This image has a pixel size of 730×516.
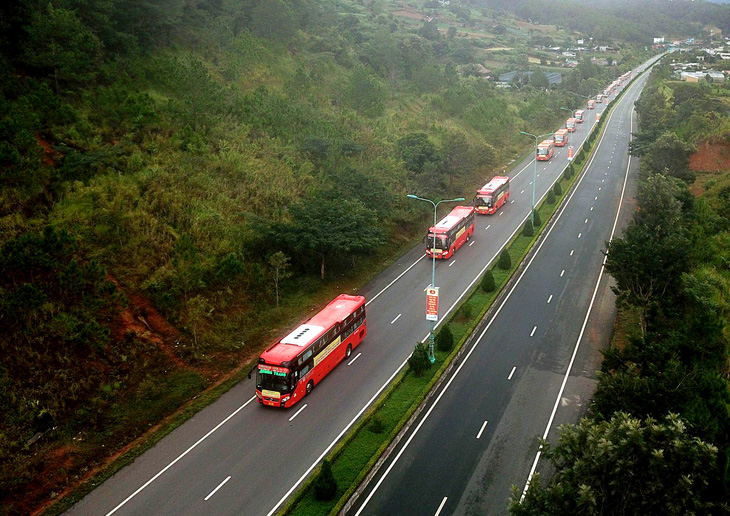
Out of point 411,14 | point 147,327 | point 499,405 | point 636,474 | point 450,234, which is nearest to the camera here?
point 636,474

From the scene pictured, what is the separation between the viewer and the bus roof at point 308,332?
92.0 feet

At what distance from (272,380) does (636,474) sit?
57.5ft

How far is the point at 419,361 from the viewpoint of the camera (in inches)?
1225

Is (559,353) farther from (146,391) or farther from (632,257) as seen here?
(146,391)

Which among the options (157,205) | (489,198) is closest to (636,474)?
(157,205)

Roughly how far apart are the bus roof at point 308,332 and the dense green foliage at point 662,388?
1308cm

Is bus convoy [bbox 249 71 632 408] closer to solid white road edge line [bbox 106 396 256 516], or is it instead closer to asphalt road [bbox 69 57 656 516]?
asphalt road [bbox 69 57 656 516]

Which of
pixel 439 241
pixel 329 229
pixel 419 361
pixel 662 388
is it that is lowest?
pixel 419 361

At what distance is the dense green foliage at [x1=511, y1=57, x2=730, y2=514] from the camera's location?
1511cm

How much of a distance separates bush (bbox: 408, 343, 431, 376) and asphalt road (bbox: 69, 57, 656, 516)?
1.59m

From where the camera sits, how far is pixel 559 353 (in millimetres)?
34719

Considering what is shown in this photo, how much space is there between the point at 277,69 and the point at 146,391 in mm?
57650

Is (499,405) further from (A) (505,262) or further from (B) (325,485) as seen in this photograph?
(A) (505,262)

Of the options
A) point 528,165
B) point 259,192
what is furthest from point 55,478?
point 528,165
